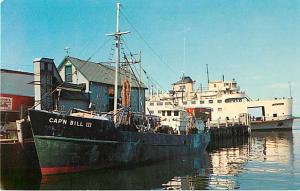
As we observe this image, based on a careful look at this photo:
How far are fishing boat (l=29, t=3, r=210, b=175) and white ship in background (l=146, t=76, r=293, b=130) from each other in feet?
127

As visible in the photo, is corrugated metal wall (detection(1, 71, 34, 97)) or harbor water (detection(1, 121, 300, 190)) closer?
harbor water (detection(1, 121, 300, 190))

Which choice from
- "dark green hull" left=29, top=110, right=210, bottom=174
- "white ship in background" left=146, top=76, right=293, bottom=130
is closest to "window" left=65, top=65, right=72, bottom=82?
"dark green hull" left=29, top=110, right=210, bottom=174

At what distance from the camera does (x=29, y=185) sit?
16.8 metres

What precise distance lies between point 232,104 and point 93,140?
51.7 metres

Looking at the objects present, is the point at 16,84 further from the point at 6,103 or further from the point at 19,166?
the point at 19,166

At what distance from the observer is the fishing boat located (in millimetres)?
18922

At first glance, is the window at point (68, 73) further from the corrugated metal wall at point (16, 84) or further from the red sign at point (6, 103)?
the red sign at point (6, 103)

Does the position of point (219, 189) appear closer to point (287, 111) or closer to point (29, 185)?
point (29, 185)

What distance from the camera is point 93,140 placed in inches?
789

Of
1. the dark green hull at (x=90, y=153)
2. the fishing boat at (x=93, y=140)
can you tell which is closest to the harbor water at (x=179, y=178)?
the dark green hull at (x=90, y=153)

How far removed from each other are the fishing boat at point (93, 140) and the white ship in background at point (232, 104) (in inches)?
1528

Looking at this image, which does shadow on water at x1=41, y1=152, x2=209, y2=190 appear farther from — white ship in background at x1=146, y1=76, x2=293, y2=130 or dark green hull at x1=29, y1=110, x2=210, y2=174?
white ship in background at x1=146, y1=76, x2=293, y2=130

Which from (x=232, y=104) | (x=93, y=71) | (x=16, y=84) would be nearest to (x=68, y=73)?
(x=93, y=71)

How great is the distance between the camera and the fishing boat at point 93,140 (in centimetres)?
1892
